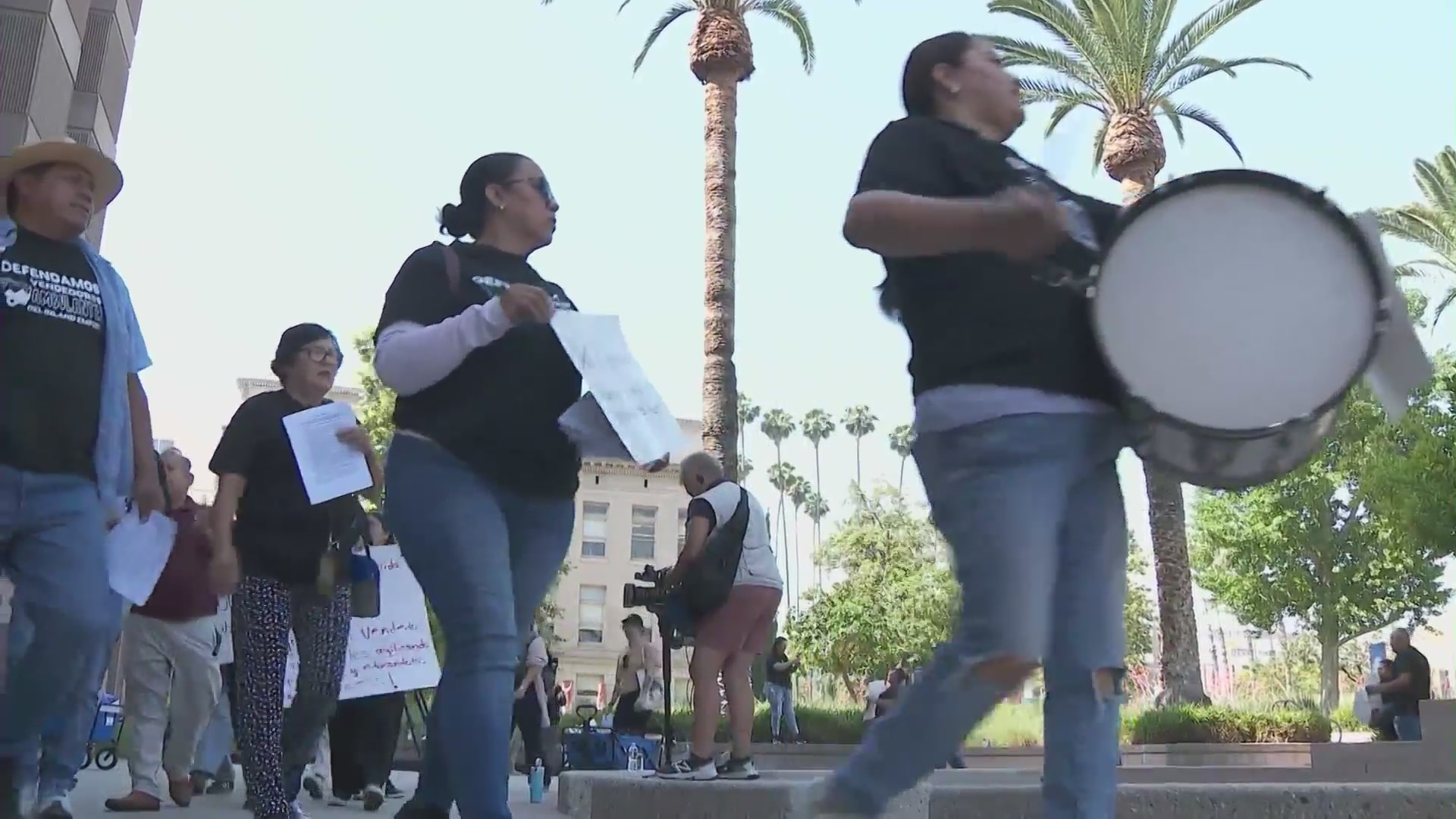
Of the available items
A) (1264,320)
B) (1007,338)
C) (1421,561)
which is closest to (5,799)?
(1007,338)

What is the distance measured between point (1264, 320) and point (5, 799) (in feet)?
10.5

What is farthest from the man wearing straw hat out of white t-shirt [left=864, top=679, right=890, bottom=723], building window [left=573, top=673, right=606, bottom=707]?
building window [left=573, top=673, right=606, bottom=707]

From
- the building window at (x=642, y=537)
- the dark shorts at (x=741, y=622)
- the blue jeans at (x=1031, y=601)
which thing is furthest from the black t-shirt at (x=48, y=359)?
the building window at (x=642, y=537)

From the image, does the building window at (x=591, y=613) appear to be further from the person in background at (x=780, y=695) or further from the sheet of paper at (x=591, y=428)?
the sheet of paper at (x=591, y=428)

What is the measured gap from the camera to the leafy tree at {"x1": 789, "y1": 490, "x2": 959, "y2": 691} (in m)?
55.1

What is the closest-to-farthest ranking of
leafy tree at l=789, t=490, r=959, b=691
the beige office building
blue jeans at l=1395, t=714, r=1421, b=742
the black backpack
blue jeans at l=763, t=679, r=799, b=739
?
1. the black backpack
2. the beige office building
3. blue jeans at l=1395, t=714, r=1421, b=742
4. blue jeans at l=763, t=679, r=799, b=739
5. leafy tree at l=789, t=490, r=959, b=691

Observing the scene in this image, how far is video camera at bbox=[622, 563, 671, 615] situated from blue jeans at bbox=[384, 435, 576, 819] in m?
3.05

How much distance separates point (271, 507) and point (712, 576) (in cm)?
208

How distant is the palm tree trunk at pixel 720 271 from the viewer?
17.8 meters

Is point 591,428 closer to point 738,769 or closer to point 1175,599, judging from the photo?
point 738,769

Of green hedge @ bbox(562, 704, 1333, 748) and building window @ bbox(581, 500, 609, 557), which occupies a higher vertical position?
building window @ bbox(581, 500, 609, 557)

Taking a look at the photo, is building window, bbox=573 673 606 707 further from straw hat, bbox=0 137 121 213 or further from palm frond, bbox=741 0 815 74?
straw hat, bbox=0 137 121 213

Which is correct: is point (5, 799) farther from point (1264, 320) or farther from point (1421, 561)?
point (1421, 561)

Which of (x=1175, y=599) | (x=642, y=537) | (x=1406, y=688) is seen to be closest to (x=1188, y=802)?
(x=1406, y=688)
